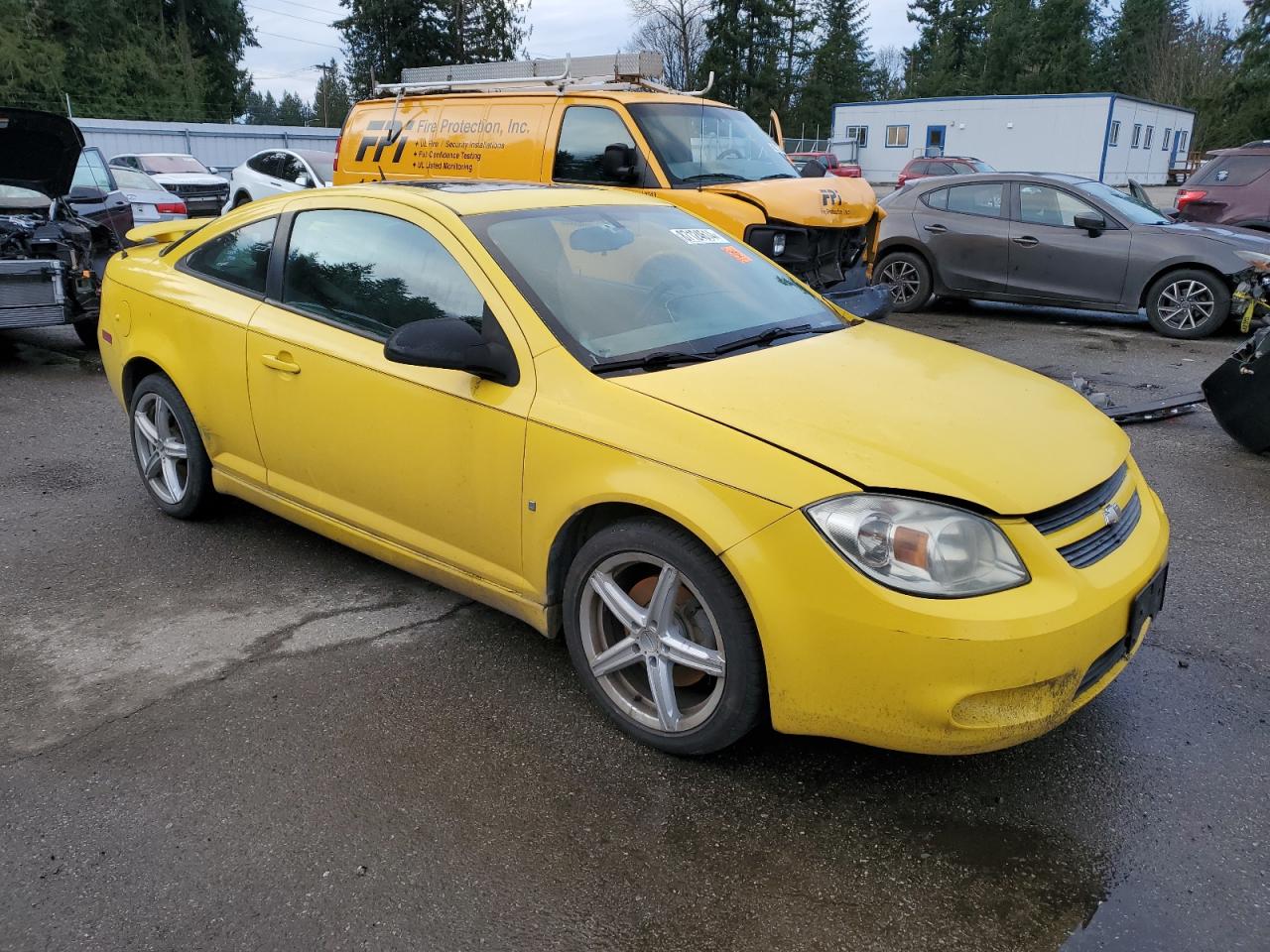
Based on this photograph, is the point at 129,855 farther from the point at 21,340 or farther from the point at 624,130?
the point at 21,340

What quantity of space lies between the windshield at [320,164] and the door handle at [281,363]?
10.6 metres

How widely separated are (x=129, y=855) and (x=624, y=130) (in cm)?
690

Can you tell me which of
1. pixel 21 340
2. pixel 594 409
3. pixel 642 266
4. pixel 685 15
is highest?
pixel 685 15

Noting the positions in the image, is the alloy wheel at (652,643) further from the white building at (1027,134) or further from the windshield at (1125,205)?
the white building at (1027,134)

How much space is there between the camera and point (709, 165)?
8430 millimetres

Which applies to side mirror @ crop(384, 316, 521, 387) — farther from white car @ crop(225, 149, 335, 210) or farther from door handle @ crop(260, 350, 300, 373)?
white car @ crop(225, 149, 335, 210)

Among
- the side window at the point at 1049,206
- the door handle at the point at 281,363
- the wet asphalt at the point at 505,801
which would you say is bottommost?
the wet asphalt at the point at 505,801

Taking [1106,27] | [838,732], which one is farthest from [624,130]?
[1106,27]

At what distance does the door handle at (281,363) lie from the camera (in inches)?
148

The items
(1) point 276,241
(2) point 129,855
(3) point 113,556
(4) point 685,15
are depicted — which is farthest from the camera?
(4) point 685,15

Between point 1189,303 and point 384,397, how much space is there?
337 inches

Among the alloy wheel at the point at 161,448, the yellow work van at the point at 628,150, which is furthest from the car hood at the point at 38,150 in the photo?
the alloy wheel at the point at 161,448

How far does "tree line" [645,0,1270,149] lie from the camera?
2122 inches

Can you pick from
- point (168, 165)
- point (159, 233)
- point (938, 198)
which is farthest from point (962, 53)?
point (159, 233)
